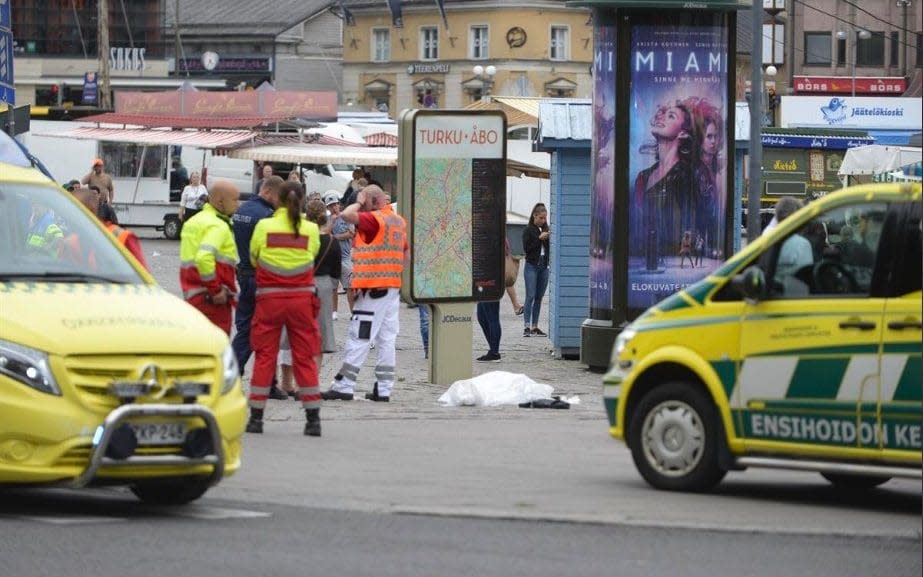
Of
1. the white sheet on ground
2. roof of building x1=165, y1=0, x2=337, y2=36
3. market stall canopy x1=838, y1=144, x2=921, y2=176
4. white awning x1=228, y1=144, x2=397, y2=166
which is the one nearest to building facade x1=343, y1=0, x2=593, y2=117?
roof of building x1=165, y1=0, x2=337, y2=36

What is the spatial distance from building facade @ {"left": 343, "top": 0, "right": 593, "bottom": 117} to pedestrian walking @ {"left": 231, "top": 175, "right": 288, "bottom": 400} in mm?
88577

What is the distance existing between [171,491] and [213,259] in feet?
12.6

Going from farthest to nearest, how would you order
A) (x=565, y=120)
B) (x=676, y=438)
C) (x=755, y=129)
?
(x=755, y=129), (x=565, y=120), (x=676, y=438)

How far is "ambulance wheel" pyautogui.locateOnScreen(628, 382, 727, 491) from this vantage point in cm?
1163

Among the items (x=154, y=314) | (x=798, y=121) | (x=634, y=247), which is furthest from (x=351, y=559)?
(x=798, y=121)

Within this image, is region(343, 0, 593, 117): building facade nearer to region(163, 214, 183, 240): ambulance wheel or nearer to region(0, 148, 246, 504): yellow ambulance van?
region(163, 214, 183, 240): ambulance wheel

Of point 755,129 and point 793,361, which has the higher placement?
point 755,129

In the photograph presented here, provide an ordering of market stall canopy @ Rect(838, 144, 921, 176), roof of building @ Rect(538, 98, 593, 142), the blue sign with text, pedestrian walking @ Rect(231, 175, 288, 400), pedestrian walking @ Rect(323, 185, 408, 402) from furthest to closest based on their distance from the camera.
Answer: market stall canopy @ Rect(838, 144, 921, 176), roof of building @ Rect(538, 98, 593, 142), the blue sign with text, pedestrian walking @ Rect(323, 185, 408, 402), pedestrian walking @ Rect(231, 175, 288, 400)

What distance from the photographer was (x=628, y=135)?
66.3 feet

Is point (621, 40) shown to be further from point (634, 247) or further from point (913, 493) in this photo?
point (913, 493)

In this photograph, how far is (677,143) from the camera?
20250 millimetres

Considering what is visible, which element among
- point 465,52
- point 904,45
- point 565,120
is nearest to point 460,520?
point 565,120

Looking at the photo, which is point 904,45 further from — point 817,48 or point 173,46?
point 173,46

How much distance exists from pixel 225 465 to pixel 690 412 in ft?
8.77
